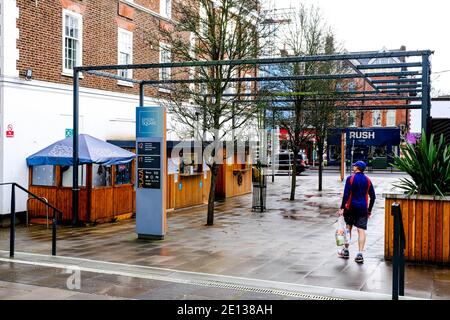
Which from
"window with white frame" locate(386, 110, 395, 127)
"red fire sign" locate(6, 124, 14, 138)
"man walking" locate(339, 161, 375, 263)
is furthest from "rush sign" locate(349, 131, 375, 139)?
"man walking" locate(339, 161, 375, 263)

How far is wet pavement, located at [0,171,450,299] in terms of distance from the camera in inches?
321

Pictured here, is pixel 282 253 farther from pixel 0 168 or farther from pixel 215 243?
pixel 0 168

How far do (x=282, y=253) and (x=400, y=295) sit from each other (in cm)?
353

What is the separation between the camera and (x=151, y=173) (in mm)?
12281

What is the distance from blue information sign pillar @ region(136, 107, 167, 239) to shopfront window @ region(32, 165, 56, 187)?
462 cm

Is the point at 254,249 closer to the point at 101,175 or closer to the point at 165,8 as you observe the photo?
the point at 101,175

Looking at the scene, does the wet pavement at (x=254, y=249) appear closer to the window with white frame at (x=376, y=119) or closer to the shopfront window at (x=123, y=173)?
the shopfront window at (x=123, y=173)

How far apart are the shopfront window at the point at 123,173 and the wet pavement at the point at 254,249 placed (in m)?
1.72

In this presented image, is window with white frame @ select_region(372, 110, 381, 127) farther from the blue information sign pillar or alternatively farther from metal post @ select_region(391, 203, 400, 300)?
metal post @ select_region(391, 203, 400, 300)

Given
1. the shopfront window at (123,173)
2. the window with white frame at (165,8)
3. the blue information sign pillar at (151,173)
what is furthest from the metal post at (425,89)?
the window with white frame at (165,8)

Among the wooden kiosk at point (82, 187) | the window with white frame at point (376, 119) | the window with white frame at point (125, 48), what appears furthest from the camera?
the window with white frame at point (376, 119)

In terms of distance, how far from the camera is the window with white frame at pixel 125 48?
19.6 meters

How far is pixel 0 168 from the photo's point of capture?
47.5 feet

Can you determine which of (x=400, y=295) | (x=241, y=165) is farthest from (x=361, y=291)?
→ (x=241, y=165)
